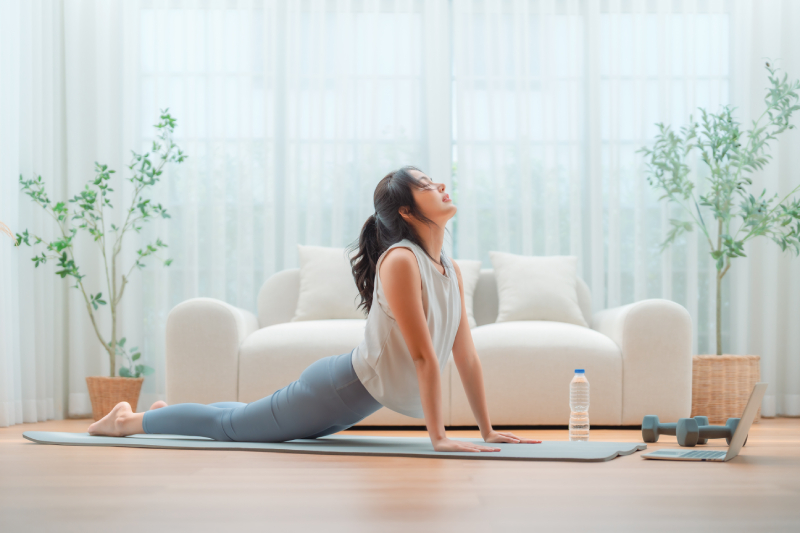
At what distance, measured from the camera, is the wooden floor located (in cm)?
101

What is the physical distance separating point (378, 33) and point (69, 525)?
3411mm

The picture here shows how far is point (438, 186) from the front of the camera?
1.89m

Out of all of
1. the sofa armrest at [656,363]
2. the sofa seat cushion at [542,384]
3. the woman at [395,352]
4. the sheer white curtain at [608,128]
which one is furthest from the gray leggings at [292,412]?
the sheer white curtain at [608,128]

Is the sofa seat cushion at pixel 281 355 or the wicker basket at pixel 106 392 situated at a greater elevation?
the sofa seat cushion at pixel 281 355

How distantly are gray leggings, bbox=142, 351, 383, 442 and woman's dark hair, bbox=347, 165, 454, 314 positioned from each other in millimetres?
248

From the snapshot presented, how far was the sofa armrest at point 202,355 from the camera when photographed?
2.80m

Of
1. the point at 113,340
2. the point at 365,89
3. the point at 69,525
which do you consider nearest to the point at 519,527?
the point at 69,525

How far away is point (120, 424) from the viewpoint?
2.12 metres

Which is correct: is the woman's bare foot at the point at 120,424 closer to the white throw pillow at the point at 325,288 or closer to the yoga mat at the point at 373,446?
the yoga mat at the point at 373,446

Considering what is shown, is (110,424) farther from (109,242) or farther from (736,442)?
(109,242)

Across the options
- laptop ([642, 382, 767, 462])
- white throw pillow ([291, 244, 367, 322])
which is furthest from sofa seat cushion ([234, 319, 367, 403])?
laptop ([642, 382, 767, 462])

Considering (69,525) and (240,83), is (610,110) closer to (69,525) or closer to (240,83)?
(240,83)

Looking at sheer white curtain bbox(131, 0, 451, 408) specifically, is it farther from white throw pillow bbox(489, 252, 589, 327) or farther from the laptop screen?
the laptop screen

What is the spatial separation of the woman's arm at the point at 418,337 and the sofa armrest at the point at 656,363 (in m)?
1.30
